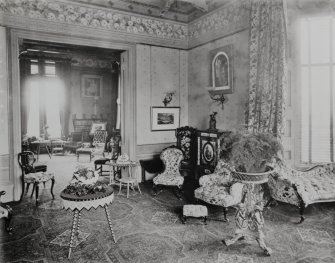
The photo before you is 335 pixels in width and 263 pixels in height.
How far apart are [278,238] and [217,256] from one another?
111 centimetres

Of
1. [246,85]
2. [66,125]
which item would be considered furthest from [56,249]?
[66,125]

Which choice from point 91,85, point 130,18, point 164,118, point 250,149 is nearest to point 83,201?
point 250,149

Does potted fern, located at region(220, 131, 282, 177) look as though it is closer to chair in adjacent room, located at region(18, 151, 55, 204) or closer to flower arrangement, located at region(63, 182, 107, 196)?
flower arrangement, located at region(63, 182, 107, 196)

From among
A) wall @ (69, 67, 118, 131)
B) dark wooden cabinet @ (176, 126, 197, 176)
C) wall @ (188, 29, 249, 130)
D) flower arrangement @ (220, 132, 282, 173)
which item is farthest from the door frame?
wall @ (69, 67, 118, 131)

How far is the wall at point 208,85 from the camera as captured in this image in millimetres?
6465

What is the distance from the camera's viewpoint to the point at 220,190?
5.06 metres

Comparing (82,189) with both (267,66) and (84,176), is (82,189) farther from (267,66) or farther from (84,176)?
(267,66)

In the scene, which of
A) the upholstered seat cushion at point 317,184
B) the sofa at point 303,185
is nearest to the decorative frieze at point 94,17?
the sofa at point 303,185

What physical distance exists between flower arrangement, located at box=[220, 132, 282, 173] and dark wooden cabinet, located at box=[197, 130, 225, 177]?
2.53 m

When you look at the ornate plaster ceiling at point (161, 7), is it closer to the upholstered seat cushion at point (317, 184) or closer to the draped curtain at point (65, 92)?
the upholstered seat cushion at point (317, 184)

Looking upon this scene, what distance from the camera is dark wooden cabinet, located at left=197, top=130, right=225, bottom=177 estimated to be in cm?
640

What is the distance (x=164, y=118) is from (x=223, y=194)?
138 inches

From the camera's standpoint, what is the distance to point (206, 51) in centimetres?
755

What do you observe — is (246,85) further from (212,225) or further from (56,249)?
(56,249)
